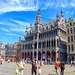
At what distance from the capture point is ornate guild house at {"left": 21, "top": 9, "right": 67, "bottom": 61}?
6906 cm

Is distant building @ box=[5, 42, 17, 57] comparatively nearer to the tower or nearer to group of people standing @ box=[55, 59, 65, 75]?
the tower

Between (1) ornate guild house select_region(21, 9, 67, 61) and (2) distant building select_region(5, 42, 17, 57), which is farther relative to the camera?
(2) distant building select_region(5, 42, 17, 57)

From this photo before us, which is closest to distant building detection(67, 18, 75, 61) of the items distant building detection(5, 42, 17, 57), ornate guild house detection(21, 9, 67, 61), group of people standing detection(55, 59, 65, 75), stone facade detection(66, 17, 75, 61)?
stone facade detection(66, 17, 75, 61)

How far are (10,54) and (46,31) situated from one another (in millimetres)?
65908

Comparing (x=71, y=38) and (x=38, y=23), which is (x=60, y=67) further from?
(x=38, y=23)

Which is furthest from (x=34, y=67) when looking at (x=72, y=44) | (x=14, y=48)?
(x=14, y=48)

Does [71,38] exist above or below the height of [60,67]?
above

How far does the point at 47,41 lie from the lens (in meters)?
73.6

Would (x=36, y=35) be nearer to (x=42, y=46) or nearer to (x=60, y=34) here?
(x=42, y=46)

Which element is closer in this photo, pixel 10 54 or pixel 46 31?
pixel 46 31

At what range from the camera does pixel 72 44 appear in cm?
6216

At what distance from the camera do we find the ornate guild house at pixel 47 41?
227ft

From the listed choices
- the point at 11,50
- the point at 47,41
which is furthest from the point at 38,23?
the point at 11,50

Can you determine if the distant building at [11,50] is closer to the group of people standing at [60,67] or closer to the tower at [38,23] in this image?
the tower at [38,23]
